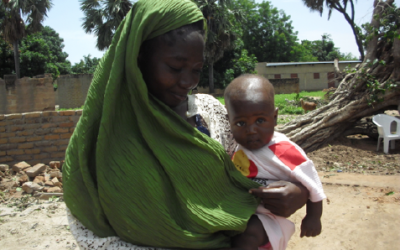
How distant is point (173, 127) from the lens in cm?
115

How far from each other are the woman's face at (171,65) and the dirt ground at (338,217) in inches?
111

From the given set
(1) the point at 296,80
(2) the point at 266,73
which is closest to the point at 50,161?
(1) the point at 296,80

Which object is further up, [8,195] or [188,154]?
[188,154]

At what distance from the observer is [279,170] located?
140 centimetres

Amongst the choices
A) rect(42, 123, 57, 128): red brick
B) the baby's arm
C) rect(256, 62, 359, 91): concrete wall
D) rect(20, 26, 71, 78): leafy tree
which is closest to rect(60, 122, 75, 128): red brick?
rect(42, 123, 57, 128): red brick

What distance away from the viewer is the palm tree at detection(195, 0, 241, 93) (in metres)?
20.3

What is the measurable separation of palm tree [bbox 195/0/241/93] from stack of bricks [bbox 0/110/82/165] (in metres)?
14.9

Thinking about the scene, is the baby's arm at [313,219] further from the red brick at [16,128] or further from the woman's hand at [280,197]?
the red brick at [16,128]

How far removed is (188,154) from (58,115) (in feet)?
19.1

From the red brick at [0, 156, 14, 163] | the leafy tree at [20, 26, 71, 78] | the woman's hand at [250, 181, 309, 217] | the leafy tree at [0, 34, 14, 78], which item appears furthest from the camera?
the leafy tree at [20, 26, 71, 78]

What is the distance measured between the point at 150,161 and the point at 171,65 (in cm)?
39

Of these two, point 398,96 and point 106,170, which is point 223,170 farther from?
point 398,96

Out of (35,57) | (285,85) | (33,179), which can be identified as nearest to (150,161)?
(33,179)

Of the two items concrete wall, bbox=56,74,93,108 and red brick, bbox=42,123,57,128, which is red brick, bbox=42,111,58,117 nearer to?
red brick, bbox=42,123,57,128
